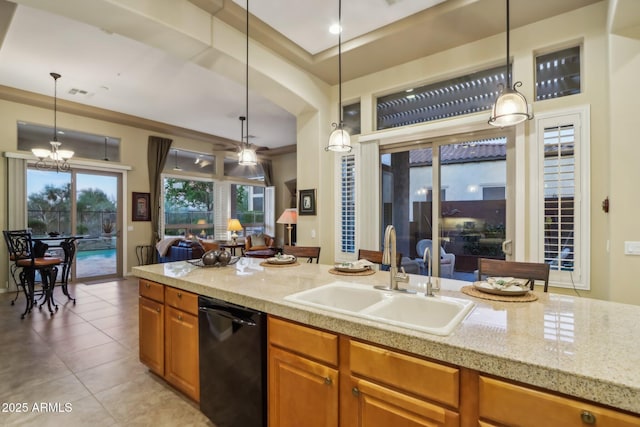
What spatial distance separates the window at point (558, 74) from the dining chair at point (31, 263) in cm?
655

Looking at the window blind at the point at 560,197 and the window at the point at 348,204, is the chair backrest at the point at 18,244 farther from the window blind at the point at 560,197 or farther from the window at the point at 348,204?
the window blind at the point at 560,197

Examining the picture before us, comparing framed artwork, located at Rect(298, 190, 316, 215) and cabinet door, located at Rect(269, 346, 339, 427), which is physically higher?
framed artwork, located at Rect(298, 190, 316, 215)

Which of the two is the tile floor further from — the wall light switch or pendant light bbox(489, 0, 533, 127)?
the wall light switch

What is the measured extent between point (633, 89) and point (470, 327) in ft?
9.54

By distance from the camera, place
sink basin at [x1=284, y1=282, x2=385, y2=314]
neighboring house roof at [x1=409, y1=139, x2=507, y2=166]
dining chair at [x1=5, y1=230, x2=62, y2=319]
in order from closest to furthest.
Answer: sink basin at [x1=284, y1=282, x2=385, y2=314]
neighboring house roof at [x1=409, y1=139, x2=507, y2=166]
dining chair at [x1=5, y1=230, x2=62, y2=319]

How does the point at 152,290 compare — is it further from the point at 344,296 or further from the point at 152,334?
the point at 344,296

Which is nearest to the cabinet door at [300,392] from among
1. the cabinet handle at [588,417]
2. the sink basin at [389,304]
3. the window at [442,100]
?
the sink basin at [389,304]

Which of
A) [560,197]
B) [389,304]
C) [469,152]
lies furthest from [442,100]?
[389,304]

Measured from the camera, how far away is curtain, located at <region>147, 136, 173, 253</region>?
7.10 m

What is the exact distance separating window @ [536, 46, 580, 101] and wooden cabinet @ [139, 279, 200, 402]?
3.90 m

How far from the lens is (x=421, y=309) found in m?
1.71

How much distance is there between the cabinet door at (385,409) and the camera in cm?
117

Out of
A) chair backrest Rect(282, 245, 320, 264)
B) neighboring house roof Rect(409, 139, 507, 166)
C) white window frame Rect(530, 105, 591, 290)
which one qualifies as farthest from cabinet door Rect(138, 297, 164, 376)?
white window frame Rect(530, 105, 591, 290)

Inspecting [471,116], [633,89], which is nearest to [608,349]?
[633,89]
